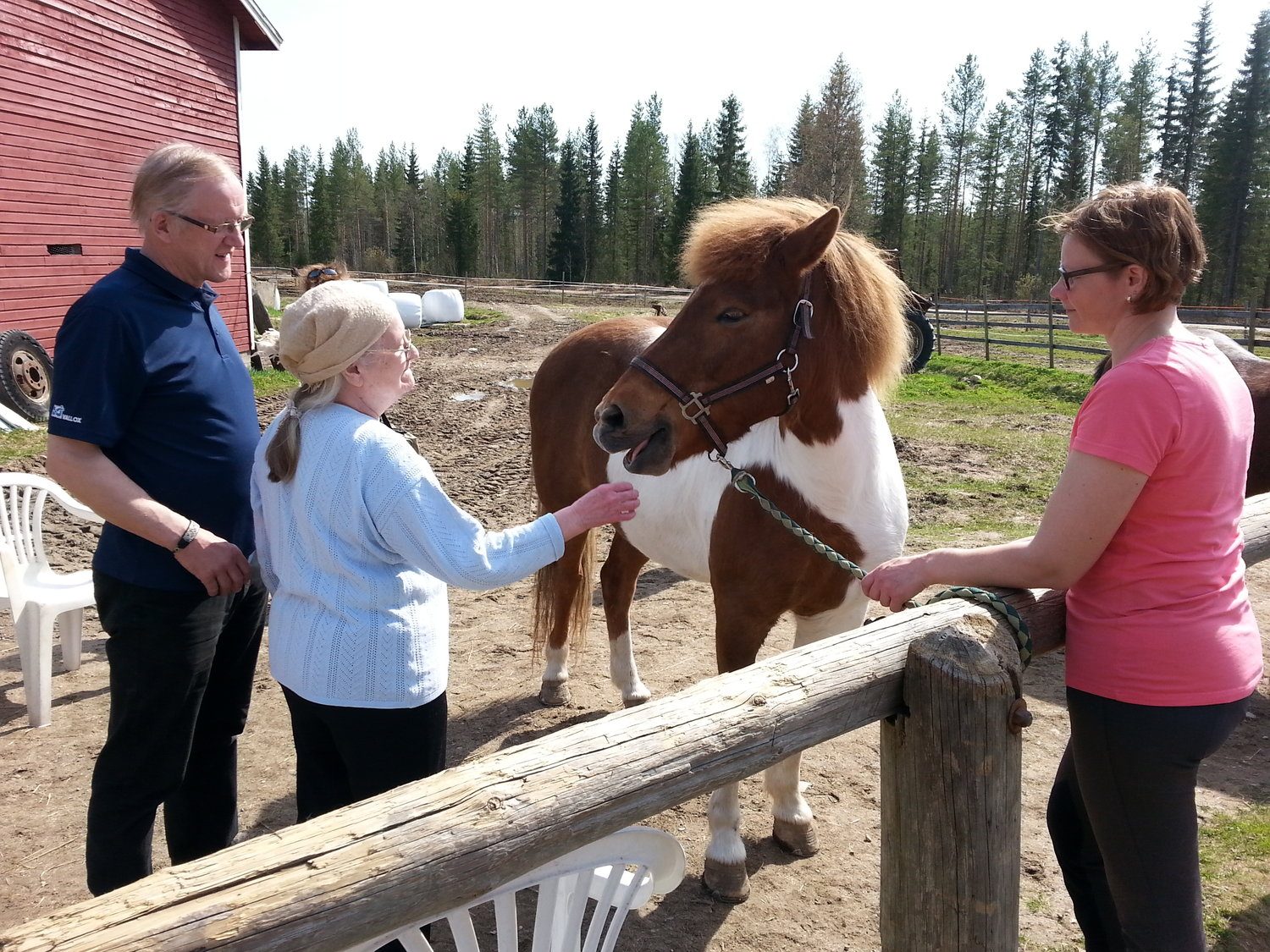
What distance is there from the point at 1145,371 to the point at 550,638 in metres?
3.18

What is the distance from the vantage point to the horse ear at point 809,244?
2.32 meters

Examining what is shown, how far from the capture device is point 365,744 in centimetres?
180

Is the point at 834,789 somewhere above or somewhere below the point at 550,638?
below

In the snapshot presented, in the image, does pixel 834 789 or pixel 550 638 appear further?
pixel 550 638

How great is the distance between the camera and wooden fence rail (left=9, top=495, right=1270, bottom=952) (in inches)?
36.1

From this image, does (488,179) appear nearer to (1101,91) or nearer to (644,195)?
(644,195)

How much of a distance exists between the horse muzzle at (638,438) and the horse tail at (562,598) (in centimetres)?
175

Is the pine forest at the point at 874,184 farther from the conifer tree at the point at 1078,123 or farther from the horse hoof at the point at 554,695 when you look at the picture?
the horse hoof at the point at 554,695

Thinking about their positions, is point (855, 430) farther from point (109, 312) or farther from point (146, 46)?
point (146, 46)

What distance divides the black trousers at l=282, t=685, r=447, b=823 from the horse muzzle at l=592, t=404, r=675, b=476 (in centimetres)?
86

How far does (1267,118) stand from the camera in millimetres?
36719

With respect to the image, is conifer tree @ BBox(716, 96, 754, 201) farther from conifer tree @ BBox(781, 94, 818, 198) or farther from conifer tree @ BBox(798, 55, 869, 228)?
conifer tree @ BBox(798, 55, 869, 228)

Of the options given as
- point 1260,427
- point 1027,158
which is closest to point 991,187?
point 1027,158

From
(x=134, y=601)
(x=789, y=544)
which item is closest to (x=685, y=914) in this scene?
(x=789, y=544)
